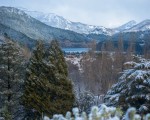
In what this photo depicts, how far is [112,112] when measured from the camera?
11.2 ft

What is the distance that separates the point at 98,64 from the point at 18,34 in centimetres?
9869

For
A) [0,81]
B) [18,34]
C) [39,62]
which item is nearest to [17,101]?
[0,81]

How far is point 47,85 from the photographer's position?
59.3ft

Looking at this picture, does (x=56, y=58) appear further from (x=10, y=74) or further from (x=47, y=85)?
(x=10, y=74)

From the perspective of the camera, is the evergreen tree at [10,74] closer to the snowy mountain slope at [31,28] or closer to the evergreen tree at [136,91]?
the evergreen tree at [136,91]

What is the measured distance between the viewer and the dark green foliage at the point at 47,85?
1759 cm

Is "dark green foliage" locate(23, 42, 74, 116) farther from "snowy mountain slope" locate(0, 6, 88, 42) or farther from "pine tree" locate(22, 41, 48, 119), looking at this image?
"snowy mountain slope" locate(0, 6, 88, 42)

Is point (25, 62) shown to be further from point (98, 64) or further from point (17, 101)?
point (98, 64)

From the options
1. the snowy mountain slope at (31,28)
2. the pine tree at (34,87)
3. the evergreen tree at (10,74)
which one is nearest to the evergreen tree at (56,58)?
the pine tree at (34,87)

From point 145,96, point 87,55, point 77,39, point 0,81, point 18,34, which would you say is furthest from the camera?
point 77,39

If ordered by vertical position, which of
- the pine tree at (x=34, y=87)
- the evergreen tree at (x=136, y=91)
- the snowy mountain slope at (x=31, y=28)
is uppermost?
the snowy mountain slope at (x=31, y=28)

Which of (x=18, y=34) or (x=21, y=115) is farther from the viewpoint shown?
(x=18, y=34)

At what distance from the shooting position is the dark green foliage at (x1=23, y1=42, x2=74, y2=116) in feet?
57.7

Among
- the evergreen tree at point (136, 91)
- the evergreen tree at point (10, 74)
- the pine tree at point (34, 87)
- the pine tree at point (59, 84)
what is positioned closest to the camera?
the evergreen tree at point (136, 91)
